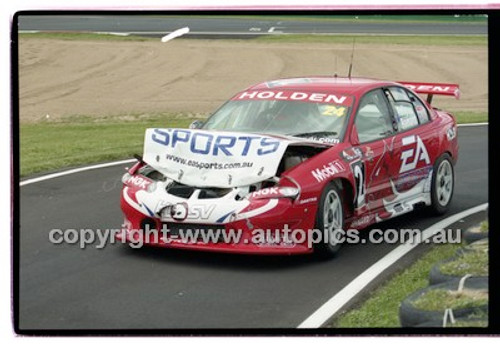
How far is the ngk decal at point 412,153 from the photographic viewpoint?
8.38 meters

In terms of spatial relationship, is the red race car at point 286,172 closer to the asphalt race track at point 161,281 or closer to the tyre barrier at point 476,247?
the asphalt race track at point 161,281

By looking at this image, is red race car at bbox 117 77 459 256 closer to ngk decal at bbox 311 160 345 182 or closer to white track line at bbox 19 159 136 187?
ngk decal at bbox 311 160 345 182

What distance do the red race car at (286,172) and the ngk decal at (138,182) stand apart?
0.4 inches

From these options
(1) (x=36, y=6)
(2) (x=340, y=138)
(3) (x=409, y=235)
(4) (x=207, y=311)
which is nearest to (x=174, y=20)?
(1) (x=36, y=6)

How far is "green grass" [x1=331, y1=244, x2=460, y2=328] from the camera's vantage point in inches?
217

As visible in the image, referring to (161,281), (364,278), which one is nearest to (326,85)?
(364,278)

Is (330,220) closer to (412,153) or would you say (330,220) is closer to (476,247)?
(412,153)

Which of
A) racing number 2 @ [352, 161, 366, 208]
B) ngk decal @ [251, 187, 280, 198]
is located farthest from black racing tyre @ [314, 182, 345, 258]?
ngk decal @ [251, 187, 280, 198]

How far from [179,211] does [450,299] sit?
227 cm

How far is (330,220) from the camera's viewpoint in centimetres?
738

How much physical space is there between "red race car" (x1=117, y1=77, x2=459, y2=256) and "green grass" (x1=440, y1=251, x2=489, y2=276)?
132cm

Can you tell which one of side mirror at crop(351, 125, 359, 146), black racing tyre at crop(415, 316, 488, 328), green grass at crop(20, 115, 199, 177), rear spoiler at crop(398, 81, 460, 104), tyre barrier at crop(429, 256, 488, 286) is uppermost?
rear spoiler at crop(398, 81, 460, 104)

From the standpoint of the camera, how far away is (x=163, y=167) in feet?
24.0
